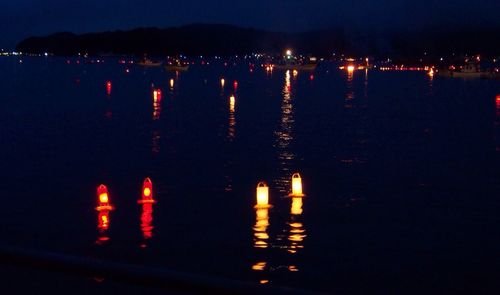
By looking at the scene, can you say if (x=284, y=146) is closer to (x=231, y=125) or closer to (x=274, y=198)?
(x=231, y=125)

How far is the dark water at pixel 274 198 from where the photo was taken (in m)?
11.1

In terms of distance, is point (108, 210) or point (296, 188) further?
point (296, 188)

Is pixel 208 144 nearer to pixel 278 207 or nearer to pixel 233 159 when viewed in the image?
pixel 233 159

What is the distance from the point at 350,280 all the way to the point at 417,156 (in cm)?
1342

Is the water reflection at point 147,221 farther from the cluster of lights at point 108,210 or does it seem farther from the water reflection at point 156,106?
the water reflection at point 156,106

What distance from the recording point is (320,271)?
10.7 metres

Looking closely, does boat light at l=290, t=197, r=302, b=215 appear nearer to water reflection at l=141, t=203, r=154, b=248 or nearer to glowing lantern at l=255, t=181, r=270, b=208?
glowing lantern at l=255, t=181, r=270, b=208

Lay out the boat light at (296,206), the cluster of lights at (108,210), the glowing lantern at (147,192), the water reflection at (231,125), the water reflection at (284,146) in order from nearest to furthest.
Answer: the cluster of lights at (108,210) < the boat light at (296,206) < the glowing lantern at (147,192) < the water reflection at (284,146) < the water reflection at (231,125)

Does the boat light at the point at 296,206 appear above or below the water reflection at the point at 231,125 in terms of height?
below

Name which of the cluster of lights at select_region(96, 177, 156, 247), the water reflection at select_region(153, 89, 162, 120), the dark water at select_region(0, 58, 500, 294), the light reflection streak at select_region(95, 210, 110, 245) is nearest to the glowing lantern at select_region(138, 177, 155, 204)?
the cluster of lights at select_region(96, 177, 156, 247)

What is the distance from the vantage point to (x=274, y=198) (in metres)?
15.9

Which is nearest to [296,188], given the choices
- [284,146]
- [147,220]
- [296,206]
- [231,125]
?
[296,206]

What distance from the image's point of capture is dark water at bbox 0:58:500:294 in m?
11.1

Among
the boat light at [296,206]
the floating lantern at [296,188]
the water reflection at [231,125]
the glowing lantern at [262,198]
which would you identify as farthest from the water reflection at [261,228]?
the water reflection at [231,125]
